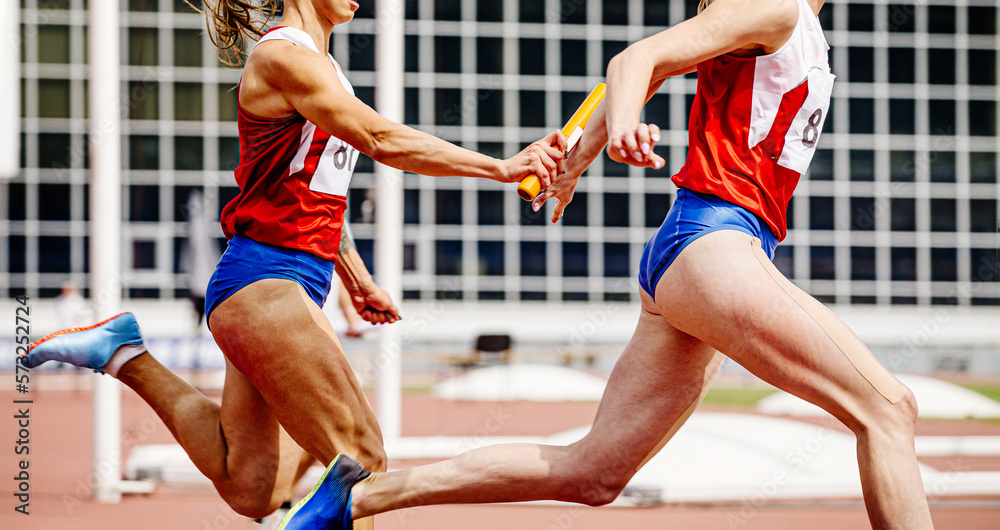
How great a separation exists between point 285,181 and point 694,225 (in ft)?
3.76

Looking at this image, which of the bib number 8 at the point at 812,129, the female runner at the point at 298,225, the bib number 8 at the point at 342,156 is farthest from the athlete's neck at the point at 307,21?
the bib number 8 at the point at 812,129

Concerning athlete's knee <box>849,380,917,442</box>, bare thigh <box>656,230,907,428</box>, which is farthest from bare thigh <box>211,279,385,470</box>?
athlete's knee <box>849,380,917,442</box>

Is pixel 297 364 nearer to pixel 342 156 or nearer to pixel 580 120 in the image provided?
pixel 342 156

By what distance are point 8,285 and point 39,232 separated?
1.14 meters

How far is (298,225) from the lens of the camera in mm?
2473

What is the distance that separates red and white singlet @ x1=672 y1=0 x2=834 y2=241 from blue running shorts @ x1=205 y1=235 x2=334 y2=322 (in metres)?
1.09

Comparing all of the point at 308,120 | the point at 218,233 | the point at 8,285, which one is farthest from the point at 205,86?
the point at 308,120

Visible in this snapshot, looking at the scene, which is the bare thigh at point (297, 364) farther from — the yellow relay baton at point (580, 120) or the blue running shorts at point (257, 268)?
the yellow relay baton at point (580, 120)

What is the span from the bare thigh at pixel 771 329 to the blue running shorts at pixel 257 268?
3.47 feet

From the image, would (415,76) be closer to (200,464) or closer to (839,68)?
(839,68)

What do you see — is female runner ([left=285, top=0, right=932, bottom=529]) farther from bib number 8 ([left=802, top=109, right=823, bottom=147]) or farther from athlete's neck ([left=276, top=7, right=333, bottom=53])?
athlete's neck ([left=276, top=7, right=333, bottom=53])

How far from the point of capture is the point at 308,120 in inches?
94.6

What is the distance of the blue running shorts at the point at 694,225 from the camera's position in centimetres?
219

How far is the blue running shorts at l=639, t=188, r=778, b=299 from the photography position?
2189 millimetres
